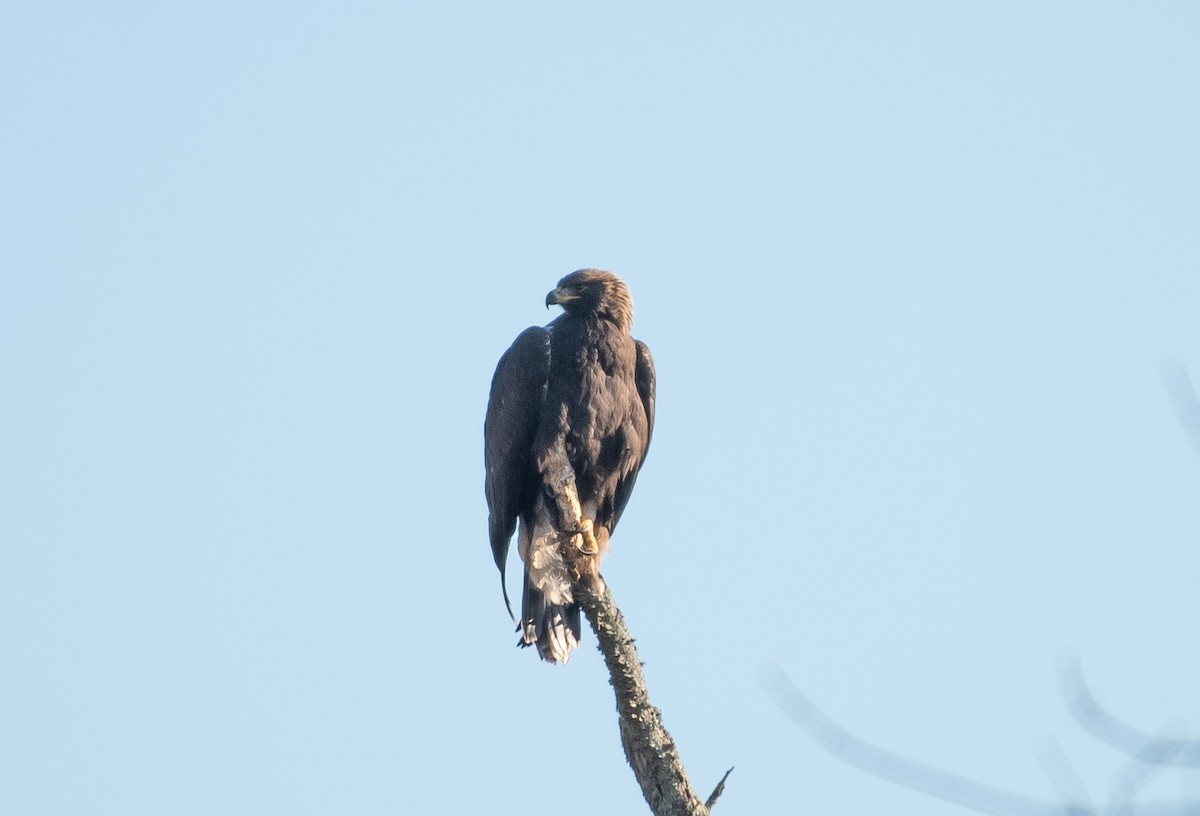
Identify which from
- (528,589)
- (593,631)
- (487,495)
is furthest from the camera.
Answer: (487,495)

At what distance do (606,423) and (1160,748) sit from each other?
17.6 ft

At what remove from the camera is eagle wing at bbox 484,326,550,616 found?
24.3 ft

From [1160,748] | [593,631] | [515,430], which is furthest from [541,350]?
[1160,748]

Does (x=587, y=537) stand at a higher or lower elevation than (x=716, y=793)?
higher

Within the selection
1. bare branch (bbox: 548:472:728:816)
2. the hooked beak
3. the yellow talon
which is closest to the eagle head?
the hooked beak

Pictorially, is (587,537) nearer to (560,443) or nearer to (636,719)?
(560,443)

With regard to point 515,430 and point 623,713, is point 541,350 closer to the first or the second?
point 515,430

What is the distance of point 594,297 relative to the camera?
789cm

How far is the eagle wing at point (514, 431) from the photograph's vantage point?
742cm

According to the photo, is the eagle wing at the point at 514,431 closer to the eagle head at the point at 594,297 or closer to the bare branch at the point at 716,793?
the eagle head at the point at 594,297

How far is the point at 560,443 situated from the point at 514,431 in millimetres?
290

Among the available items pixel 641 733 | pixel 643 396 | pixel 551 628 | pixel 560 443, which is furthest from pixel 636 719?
pixel 643 396

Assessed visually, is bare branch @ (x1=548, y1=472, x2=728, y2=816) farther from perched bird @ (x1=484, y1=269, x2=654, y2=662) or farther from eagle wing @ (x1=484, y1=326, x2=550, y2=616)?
eagle wing @ (x1=484, y1=326, x2=550, y2=616)

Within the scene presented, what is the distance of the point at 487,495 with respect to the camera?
7852 millimetres
